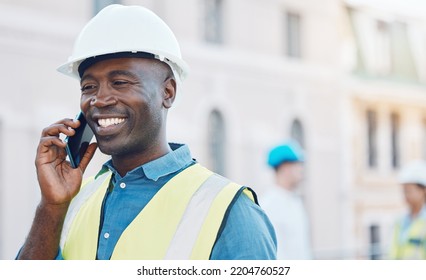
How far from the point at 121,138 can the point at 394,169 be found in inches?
227

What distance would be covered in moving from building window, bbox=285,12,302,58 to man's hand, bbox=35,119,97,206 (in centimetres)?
513

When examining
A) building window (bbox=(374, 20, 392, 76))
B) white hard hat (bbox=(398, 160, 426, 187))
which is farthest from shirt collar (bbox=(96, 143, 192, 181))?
building window (bbox=(374, 20, 392, 76))

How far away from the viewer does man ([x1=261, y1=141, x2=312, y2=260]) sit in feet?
11.1

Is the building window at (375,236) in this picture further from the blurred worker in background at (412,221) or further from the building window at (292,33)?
the blurred worker in background at (412,221)

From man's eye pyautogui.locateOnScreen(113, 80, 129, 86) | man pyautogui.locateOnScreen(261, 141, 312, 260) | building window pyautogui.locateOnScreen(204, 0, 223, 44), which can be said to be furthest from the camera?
building window pyautogui.locateOnScreen(204, 0, 223, 44)

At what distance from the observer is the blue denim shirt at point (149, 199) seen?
150 cm

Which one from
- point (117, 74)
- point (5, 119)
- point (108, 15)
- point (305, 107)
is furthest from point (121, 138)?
point (305, 107)

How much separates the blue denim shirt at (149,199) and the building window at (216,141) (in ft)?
15.0

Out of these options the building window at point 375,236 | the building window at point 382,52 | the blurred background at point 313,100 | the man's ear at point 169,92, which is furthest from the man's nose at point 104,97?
the building window at point 375,236

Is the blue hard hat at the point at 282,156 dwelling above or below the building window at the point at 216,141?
above

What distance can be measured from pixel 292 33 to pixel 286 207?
3.72 meters

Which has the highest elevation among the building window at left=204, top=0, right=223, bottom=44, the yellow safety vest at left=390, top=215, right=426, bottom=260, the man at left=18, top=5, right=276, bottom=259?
the building window at left=204, top=0, right=223, bottom=44

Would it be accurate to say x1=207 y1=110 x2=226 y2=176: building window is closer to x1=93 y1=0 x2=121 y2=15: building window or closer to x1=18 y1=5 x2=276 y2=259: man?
x1=93 y1=0 x2=121 y2=15: building window

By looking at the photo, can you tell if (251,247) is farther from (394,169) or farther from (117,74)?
(394,169)
